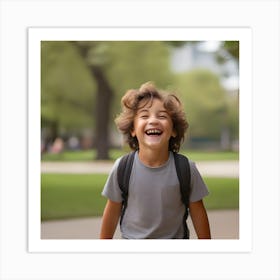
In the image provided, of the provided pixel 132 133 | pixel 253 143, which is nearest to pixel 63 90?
pixel 132 133

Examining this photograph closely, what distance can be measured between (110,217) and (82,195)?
984 mm

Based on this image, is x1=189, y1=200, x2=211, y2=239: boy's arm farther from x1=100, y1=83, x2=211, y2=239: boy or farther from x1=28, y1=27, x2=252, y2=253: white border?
x1=28, y1=27, x2=252, y2=253: white border

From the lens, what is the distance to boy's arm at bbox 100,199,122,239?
4262 millimetres

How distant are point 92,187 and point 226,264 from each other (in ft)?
3.92

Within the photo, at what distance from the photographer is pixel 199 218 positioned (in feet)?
14.0

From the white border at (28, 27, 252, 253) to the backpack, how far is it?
0.38 m

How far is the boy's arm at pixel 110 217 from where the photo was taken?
4.26 metres

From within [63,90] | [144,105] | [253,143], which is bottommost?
[253,143]

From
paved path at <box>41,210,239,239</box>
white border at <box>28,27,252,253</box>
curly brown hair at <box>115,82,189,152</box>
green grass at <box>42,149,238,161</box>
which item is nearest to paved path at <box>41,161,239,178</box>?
green grass at <box>42,149,238,161</box>

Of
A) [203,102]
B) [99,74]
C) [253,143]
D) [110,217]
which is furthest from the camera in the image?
[99,74]

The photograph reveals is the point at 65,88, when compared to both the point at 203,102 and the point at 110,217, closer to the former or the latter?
the point at 203,102

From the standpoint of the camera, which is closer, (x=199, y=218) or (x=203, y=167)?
(x=199, y=218)

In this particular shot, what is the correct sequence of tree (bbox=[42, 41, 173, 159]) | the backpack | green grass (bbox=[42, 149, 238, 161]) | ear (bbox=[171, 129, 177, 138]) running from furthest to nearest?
tree (bbox=[42, 41, 173, 159]), green grass (bbox=[42, 149, 238, 161]), ear (bbox=[171, 129, 177, 138]), the backpack

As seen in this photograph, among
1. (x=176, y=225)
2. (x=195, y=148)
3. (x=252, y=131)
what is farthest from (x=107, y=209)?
(x=252, y=131)
